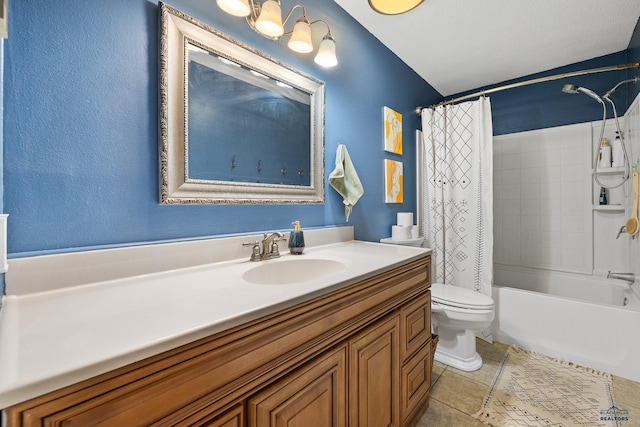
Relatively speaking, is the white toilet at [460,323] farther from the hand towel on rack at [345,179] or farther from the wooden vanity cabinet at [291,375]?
the hand towel on rack at [345,179]

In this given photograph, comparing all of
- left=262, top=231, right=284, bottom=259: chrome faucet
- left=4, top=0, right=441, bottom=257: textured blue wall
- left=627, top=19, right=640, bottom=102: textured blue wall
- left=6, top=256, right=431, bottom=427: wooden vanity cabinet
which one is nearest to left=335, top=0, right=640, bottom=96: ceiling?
left=627, top=19, right=640, bottom=102: textured blue wall

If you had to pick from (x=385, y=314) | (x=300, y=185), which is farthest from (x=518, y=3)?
(x=385, y=314)

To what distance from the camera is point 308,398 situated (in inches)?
29.9

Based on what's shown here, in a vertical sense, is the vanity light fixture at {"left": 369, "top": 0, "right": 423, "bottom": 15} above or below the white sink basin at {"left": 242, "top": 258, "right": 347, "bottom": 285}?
above

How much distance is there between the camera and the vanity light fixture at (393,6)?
1.58 metres

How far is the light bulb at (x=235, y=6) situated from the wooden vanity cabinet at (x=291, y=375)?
1.08m

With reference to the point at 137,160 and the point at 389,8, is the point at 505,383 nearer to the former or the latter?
the point at 137,160

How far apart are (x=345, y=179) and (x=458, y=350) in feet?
4.45

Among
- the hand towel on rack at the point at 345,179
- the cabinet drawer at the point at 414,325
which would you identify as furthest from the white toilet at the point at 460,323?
the hand towel on rack at the point at 345,179

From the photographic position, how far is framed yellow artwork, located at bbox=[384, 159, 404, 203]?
2.07 metres

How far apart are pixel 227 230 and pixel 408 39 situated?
1895 millimetres

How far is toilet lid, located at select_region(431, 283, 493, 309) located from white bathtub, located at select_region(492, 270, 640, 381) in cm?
46

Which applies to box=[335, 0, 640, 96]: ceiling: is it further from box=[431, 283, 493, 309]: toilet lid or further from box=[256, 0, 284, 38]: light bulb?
box=[431, 283, 493, 309]: toilet lid

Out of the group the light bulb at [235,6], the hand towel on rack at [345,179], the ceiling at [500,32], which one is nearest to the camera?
the light bulb at [235,6]
